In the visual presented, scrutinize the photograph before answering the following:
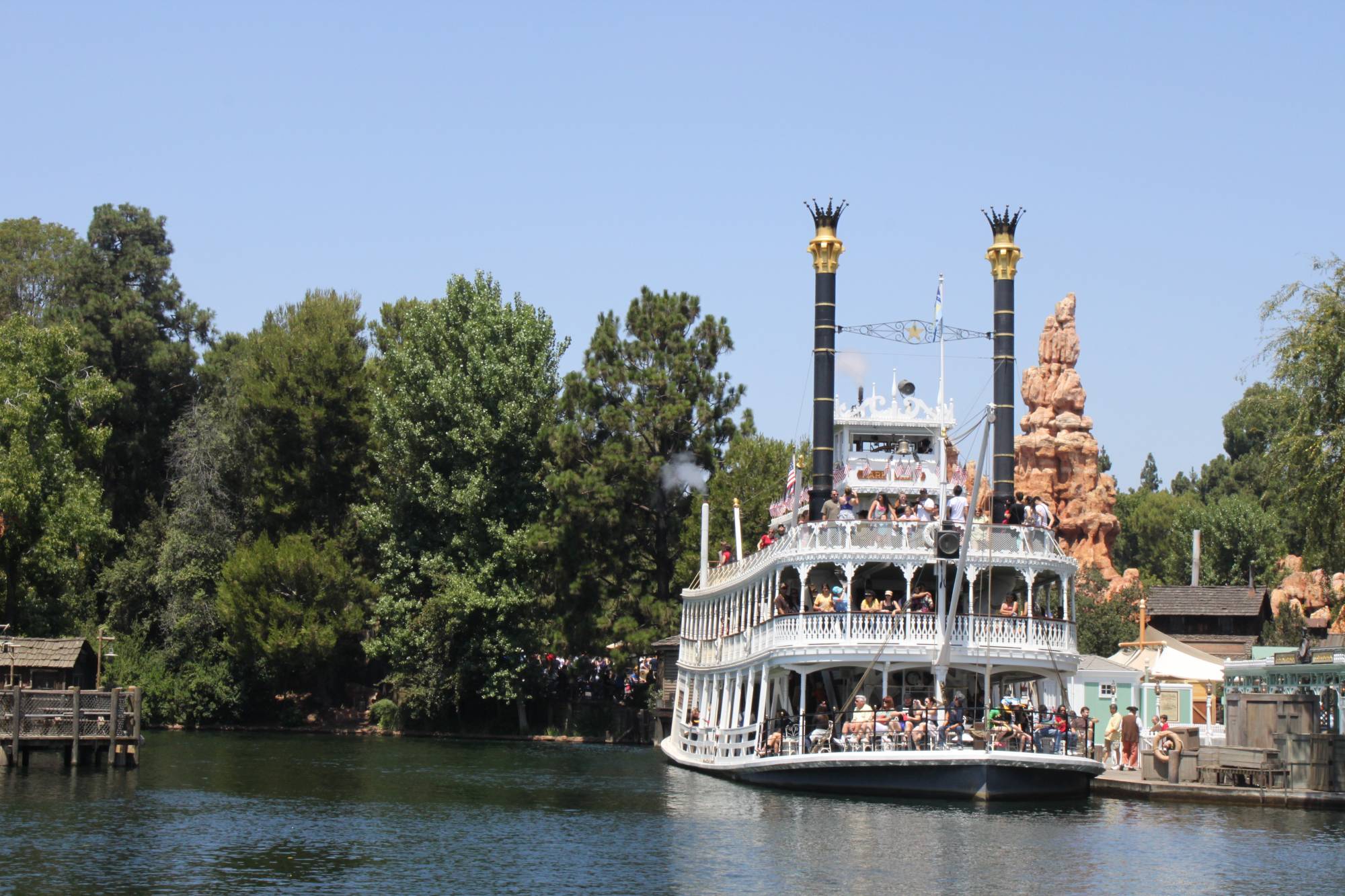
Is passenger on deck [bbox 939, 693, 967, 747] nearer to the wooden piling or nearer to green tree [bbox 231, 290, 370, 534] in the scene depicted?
the wooden piling

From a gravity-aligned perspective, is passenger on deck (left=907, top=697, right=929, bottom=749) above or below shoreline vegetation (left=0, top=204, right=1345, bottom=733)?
below

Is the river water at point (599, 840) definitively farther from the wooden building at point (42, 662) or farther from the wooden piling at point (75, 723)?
the wooden building at point (42, 662)

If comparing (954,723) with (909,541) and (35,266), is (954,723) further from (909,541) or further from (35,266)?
(35,266)

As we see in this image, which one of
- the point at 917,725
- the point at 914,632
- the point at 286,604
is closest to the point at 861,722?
the point at 917,725

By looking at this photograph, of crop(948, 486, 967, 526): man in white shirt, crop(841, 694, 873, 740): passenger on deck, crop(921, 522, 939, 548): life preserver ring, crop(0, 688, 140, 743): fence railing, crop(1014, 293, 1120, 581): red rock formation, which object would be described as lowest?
crop(0, 688, 140, 743): fence railing

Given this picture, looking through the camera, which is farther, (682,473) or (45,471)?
(682,473)

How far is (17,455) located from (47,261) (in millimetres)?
17954

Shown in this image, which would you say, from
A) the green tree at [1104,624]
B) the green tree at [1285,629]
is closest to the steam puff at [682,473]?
the green tree at [1104,624]

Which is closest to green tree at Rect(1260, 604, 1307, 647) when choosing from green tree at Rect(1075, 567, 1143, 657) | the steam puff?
green tree at Rect(1075, 567, 1143, 657)

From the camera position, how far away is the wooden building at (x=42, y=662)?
36594 millimetres

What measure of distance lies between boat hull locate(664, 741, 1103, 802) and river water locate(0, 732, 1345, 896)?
1.22ft

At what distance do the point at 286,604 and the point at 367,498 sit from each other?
5.48m

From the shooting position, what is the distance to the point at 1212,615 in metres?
65.8

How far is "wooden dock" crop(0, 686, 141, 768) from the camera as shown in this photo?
3428cm
